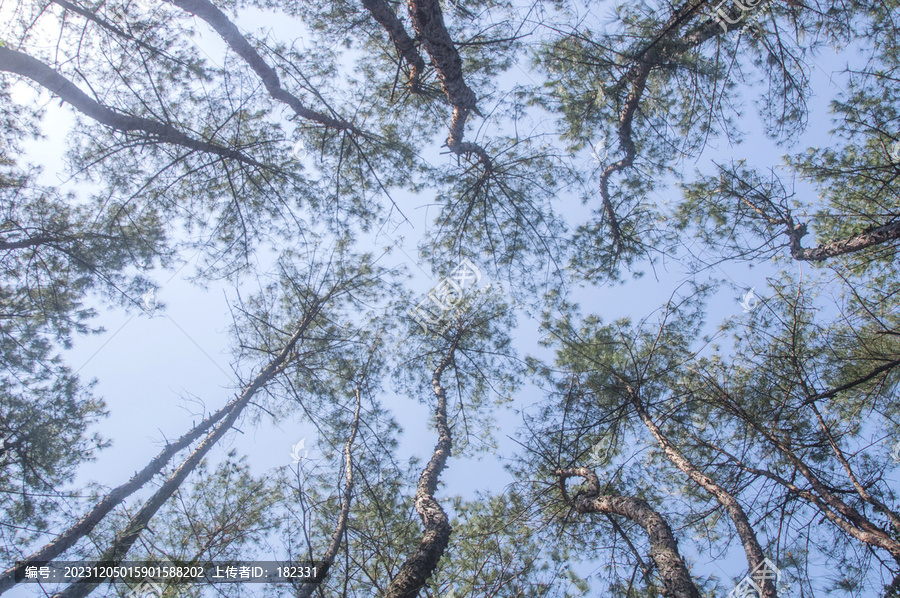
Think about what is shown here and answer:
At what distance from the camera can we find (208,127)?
4.05 metres

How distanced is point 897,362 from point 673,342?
2.34 meters

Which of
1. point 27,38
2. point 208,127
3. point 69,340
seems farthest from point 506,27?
point 69,340

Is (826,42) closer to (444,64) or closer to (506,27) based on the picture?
(506,27)

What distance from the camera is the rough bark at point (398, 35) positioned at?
342 cm

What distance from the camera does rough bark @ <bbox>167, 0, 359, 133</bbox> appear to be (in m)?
3.30

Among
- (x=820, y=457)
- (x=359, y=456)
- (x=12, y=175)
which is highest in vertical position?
(x=12, y=175)

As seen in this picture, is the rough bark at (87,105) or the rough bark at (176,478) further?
the rough bark at (87,105)

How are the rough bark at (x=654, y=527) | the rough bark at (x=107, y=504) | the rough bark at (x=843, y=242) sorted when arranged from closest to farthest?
the rough bark at (x=654, y=527) → the rough bark at (x=107, y=504) → the rough bark at (x=843, y=242)

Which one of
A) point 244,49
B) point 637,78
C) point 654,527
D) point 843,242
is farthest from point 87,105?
point 843,242

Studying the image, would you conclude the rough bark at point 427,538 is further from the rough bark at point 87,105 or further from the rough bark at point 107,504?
the rough bark at point 87,105

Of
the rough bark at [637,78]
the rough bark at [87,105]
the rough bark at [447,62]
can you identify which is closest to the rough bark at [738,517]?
the rough bark at [637,78]

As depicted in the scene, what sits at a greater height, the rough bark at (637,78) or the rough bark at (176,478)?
the rough bark at (637,78)

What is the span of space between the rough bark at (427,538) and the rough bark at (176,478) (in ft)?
5.39

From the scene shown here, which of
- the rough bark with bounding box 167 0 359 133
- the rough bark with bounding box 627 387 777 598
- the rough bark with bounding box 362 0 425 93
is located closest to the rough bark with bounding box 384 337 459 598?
the rough bark with bounding box 627 387 777 598
